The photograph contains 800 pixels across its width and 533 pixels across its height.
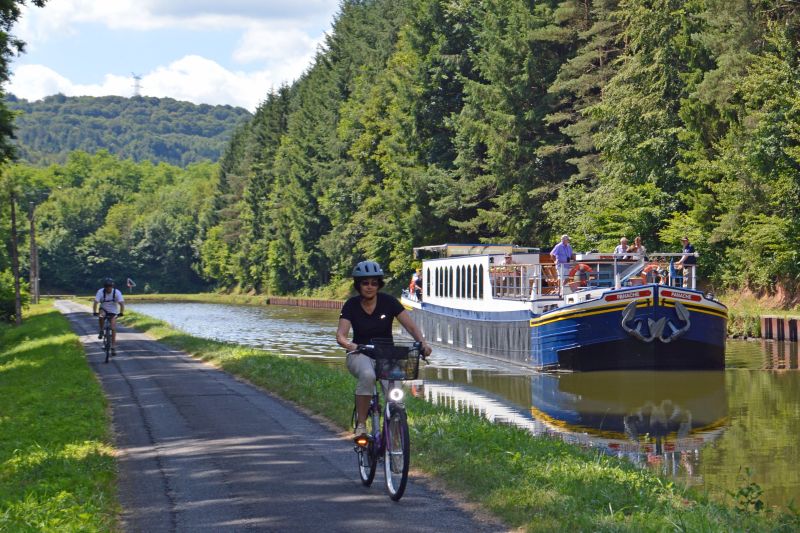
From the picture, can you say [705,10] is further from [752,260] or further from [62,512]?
[62,512]

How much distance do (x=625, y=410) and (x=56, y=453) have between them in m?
12.7

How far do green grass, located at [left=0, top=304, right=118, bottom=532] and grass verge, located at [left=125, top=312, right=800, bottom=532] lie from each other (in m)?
3.50

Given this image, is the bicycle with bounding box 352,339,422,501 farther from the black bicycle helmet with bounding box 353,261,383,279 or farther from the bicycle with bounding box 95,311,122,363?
the bicycle with bounding box 95,311,122,363

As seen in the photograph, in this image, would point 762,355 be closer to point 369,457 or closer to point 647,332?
point 647,332

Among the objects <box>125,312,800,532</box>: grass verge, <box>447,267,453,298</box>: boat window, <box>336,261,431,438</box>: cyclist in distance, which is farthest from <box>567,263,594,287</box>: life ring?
<box>336,261,431,438</box>: cyclist in distance

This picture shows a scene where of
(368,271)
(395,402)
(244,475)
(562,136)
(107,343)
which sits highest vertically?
(562,136)

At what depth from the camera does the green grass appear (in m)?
9.93

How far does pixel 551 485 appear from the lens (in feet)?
35.9

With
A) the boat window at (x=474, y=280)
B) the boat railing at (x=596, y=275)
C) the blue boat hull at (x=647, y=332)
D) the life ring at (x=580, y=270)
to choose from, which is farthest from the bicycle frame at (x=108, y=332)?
the boat window at (x=474, y=280)

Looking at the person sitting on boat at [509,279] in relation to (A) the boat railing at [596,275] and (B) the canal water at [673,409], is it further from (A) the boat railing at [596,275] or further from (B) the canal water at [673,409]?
(B) the canal water at [673,409]

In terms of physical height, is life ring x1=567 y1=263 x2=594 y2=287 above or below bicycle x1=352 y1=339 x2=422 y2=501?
above

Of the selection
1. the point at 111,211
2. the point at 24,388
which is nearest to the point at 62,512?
the point at 24,388

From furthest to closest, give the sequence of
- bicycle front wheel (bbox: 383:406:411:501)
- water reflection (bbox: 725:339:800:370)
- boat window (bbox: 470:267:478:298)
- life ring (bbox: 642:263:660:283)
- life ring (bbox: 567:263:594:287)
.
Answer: boat window (bbox: 470:267:478:298)
life ring (bbox: 567:263:594:287)
life ring (bbox: 642:263:660:283)
water reflection (bbox: 725:339:800:370)
bicycle front wheel (bbox: 383:406:411:501)

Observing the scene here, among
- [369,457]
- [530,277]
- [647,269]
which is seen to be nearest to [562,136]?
[530,277]
